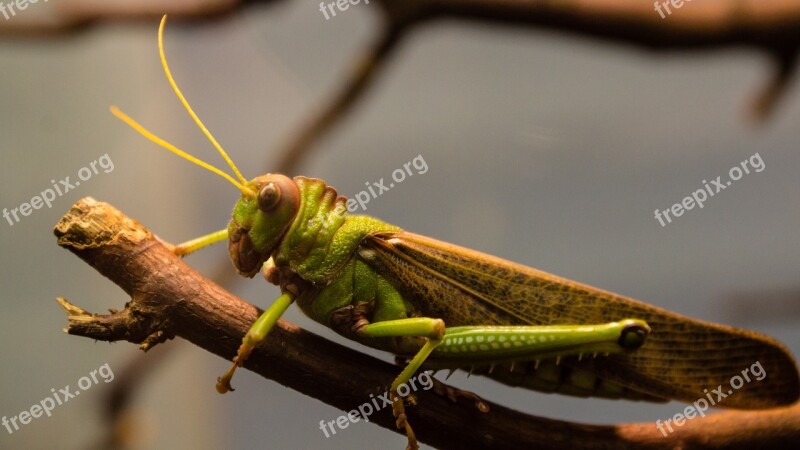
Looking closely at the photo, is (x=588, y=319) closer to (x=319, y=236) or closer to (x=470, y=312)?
(x=470, y=312)

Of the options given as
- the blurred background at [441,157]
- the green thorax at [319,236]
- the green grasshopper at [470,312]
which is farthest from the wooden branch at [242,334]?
the blurred background at [441,157]

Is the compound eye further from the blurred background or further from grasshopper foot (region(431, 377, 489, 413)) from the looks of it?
the blurred background

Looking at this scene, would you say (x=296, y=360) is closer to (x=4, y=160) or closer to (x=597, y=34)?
(x=597, y=34)

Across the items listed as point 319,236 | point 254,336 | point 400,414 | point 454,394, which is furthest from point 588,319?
point 254,336

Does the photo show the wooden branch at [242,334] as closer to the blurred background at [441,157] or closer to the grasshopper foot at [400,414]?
the grasshopper foot at [400,414]

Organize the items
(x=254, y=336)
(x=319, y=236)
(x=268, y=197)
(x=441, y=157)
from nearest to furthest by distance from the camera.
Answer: (x=254, y=336) < (x=268, y=197) < (x=319, y=236) < (x=441, y=157)

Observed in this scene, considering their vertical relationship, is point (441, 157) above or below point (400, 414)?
above

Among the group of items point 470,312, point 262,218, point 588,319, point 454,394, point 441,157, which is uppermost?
point 262,218
